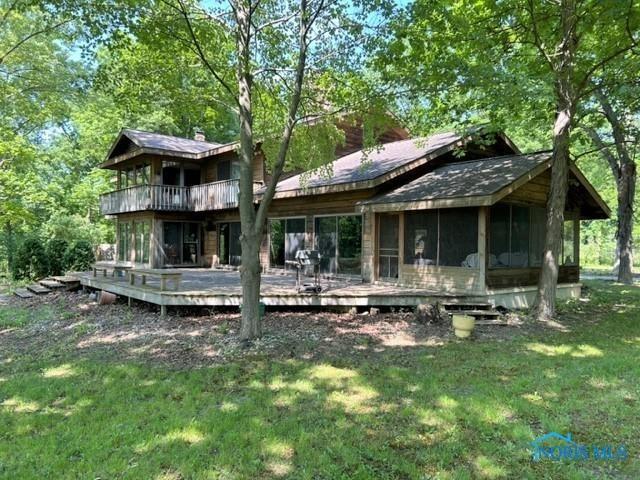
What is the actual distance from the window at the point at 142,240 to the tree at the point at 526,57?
1282cm

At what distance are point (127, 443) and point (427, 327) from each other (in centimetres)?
560

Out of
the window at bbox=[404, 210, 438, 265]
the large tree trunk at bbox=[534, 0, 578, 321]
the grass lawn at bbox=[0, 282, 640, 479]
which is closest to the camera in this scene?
the grass lawn at bbox=[0, 282, 640, 479]

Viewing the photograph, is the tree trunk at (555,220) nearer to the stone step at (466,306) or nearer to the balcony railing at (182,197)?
the stone step at (466,306)

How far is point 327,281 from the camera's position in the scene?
11.8m

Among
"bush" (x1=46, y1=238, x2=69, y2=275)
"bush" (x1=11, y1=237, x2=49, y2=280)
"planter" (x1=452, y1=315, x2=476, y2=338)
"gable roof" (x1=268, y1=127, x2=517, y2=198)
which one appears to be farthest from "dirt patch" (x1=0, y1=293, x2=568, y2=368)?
"bush" (x1=11, y1=237, x2=49, y2=280)

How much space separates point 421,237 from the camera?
10539mm

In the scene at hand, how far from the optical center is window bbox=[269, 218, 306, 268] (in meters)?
13.7

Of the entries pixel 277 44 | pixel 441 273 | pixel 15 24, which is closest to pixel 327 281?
pixel 441 273

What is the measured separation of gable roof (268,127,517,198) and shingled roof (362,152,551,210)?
471 mm

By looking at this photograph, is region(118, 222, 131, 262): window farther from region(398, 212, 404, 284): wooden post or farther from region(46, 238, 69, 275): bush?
region(398, 212, 404, 284): wooden post

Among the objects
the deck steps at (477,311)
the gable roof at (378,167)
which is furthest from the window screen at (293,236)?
the deck steps at (477,311)

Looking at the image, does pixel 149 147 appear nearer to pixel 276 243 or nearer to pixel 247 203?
pixel 276 243

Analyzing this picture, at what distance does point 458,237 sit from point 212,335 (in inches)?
226

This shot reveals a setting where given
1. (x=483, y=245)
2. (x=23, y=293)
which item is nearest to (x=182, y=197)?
(x=23, y=293)
